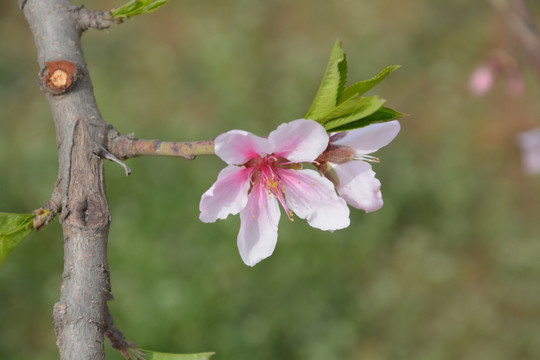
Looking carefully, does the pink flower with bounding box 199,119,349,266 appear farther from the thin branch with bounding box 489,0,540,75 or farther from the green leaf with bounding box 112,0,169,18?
the thin branch with bounding box 489,0,540,75

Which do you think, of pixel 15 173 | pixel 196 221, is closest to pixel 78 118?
pixel 196 221

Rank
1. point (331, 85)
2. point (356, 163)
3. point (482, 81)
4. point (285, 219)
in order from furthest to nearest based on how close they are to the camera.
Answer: point (285, 219)
point (482, 81)
point (356, 163)
point (331, 85)

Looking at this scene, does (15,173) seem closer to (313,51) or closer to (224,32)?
(224,32)

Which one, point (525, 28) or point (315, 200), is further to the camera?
point (525, 28)

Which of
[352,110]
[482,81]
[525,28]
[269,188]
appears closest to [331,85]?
[352,110]

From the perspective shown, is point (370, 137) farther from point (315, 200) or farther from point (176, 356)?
point (176, 356)

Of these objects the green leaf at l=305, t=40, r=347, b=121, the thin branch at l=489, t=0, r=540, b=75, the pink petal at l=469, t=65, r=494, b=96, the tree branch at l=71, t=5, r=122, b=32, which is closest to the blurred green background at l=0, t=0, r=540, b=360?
the pink petal at l=469, t=65, r=494, b=96

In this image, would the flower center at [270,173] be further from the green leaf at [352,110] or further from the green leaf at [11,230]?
the green leaf at [11,230]
